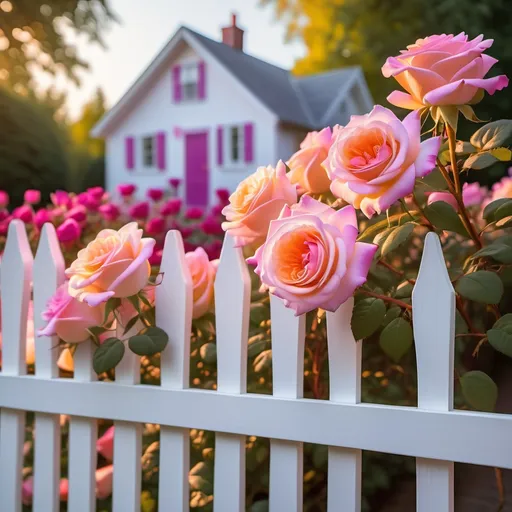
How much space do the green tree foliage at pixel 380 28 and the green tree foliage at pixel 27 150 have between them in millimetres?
7721

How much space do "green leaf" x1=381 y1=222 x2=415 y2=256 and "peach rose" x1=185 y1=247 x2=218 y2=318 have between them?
1.79 ft

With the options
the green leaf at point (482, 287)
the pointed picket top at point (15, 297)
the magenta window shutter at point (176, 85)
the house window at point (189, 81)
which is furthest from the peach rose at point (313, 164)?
the magenta window shutter at point (176, 85)

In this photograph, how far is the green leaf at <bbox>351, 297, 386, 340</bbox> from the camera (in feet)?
4.59

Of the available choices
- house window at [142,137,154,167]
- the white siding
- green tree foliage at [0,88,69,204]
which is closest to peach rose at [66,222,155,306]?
green tree foliage at [0,88,69,204]

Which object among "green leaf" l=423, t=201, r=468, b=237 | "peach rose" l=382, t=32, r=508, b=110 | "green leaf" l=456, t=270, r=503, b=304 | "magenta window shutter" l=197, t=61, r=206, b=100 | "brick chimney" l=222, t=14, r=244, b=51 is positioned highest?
"brick chimney" l=222, t=14, r=244, b=51

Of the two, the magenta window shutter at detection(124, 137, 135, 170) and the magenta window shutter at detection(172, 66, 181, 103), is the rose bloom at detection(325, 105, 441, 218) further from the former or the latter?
the magenta window shutter at detection(124, 137, 135, 170)

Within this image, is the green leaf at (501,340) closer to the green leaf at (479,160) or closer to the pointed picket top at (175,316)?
the green leaf at (479,160)

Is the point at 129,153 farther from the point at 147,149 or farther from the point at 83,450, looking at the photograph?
the point at 83,450

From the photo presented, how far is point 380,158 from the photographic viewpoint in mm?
1288

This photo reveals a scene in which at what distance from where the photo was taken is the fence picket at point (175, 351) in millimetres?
1675

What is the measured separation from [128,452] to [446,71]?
117 centimetres

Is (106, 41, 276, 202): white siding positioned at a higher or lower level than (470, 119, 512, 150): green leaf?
higher

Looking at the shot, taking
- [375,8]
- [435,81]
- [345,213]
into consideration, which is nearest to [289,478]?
[345,213]

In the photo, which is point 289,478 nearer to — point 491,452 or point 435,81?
point 491,452
